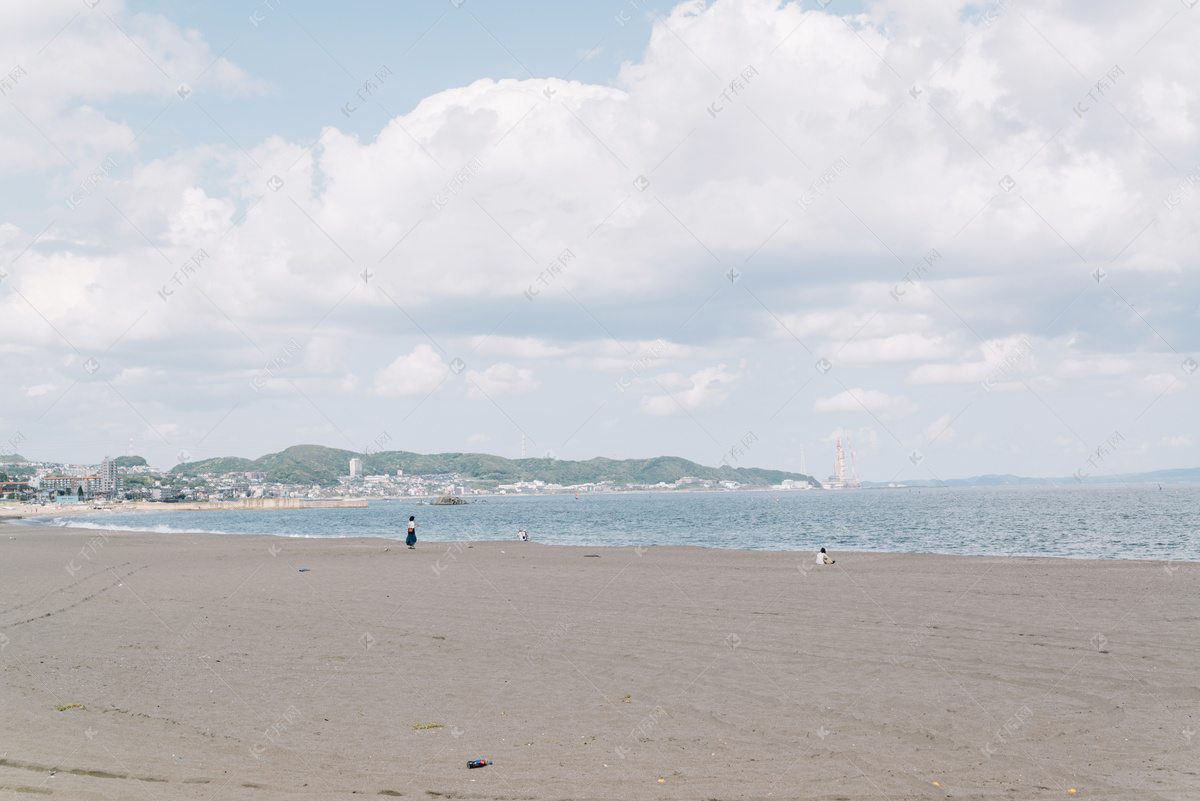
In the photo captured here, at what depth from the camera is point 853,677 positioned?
1434cm

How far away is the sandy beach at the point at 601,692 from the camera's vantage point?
936 centimetres

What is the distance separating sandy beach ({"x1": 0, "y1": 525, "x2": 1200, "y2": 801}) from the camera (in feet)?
30.7

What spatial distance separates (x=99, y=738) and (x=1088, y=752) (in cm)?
1311

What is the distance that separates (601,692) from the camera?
44.0 ft

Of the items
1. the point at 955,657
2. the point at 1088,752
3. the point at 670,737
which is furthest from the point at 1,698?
the point at 955,657

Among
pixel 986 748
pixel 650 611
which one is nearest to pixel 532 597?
pixel 650 611

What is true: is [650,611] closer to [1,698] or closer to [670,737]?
[670,737]

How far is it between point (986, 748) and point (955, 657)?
6.00 metres

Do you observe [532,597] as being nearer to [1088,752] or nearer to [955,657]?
[955,657]

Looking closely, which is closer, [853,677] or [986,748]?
[986,748]

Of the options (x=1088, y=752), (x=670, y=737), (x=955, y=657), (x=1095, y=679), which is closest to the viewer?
(x=1088, y=752)

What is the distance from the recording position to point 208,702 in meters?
12.7

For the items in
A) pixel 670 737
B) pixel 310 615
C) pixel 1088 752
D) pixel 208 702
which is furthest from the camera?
pixel 310 615

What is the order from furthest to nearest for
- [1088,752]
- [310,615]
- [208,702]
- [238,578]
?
[238,578], [310,615], [208,702], [1088,752]
